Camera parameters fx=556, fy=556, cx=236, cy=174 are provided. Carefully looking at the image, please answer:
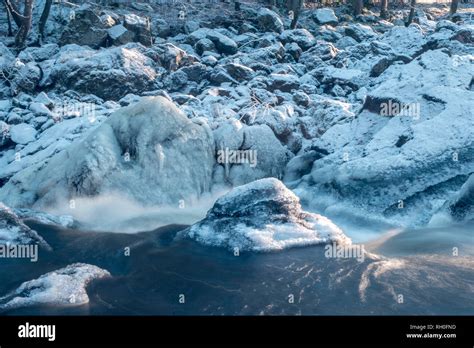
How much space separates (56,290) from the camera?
6516 mm

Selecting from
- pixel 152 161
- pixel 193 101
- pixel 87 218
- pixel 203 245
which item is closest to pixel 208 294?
pixel 203 245

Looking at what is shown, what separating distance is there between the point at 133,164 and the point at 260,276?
4672 mm

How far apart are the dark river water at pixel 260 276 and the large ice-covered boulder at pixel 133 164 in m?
1.57

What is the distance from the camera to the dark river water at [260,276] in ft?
20.5

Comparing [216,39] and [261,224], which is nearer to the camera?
[261,224]

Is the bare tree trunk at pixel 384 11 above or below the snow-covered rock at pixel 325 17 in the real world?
above

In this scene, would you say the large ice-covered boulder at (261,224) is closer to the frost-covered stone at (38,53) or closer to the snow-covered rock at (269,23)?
the frost-covered stone at (38,53)

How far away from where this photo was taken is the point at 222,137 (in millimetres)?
12266

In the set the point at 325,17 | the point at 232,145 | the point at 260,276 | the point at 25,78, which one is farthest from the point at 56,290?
the point at 325,17

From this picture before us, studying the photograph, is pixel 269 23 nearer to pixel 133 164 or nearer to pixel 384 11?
pixel 384 11

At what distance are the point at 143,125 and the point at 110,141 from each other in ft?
2.45

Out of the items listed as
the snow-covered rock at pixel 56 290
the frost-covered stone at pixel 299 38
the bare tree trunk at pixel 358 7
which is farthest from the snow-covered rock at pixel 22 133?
the bare tree trunk at pixel 358 7

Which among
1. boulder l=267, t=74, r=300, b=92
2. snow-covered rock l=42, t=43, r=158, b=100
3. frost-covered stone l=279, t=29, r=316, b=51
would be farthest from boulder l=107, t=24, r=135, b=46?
frost-covered stone l=279, t=29, r=316, b=51
